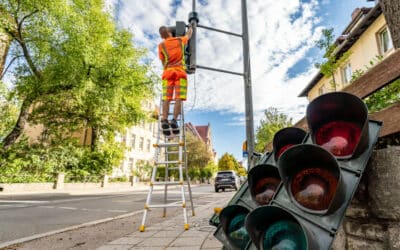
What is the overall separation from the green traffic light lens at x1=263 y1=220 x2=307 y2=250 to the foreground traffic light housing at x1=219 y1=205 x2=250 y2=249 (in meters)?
0.43

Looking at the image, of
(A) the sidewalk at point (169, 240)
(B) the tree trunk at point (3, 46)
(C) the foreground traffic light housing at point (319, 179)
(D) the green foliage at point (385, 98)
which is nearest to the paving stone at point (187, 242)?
(A) the sidewalk at point (169, 240)

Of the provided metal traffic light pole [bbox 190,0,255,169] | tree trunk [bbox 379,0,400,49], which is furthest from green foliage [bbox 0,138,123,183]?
tree trunk [bbox 379,0,400,49]

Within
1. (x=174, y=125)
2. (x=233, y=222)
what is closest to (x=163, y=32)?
(x=174, y=125)

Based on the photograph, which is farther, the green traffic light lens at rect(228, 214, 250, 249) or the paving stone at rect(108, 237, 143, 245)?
the paving stone at rect(108, 237, 143, 245)

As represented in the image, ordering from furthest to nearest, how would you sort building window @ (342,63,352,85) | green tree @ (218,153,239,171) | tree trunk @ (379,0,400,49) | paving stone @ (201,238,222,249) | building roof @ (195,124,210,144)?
building roof @ (195,124,210,144) → green tree @ (218,153,239,171) → building window @ (342,63,352,85) → paving stone @ (201,238,222,249) → tree trunk @ (379,0,400,49)

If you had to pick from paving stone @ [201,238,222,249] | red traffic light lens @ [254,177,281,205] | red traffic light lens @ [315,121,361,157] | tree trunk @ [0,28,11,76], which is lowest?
paving stone @ [201,238,222,249]

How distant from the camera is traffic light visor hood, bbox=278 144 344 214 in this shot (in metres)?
1.29

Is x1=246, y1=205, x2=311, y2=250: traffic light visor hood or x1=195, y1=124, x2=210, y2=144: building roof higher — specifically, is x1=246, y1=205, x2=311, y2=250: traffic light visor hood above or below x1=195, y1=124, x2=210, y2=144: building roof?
below

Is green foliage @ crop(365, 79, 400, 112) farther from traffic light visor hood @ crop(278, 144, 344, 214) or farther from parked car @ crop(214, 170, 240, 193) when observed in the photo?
parked car @ crop(214, 170, 240, 193)

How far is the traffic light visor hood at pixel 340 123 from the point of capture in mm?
1410

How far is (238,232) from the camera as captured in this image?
1.80m

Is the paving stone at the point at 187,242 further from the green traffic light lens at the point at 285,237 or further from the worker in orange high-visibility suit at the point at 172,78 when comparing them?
the worker in orange high-visibility suit at the point at 172,78

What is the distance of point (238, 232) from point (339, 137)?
0.91 meters

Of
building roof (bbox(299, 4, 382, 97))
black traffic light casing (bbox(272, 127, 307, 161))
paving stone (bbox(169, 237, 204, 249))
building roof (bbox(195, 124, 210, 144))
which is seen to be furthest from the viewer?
building roof (bbox(195, 124, 210, 144))
